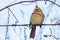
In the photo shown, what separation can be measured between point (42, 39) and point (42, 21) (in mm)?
95

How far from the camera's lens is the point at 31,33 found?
2.93ft

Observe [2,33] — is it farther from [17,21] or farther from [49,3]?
[49,3]

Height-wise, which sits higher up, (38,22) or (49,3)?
(49,3)

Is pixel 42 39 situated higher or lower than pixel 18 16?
lower

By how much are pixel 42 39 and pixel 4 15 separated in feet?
0.79

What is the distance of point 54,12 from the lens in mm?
925

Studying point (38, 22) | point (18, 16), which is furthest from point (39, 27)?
point (18, 16)

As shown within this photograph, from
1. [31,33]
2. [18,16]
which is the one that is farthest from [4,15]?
[31,33]

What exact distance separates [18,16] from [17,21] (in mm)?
29

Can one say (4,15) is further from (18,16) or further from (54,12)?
(54,12)

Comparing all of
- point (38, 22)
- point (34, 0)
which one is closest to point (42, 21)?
point (38, 22)

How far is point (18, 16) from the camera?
0.93 meters

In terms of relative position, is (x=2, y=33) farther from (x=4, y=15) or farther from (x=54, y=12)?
(x=54, y=12)

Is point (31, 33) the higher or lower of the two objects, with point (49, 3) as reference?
lower
